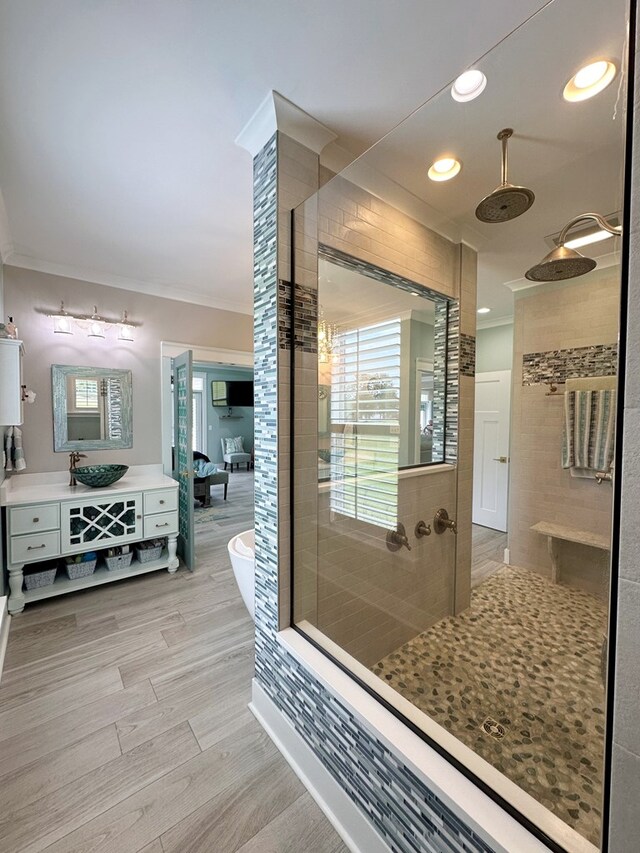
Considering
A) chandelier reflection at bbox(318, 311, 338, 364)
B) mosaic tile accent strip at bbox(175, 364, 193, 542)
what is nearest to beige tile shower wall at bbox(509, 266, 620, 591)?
chandelier reflection at bbox(318, 311, 338, 364)

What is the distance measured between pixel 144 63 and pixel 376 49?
827 mm

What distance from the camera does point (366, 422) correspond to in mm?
1912

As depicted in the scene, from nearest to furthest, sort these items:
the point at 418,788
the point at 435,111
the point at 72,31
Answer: the point at 418,788 < the point at 72,31 < the point at 435,111

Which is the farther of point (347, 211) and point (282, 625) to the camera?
point (347, 211)

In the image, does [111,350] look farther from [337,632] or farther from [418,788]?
[418,788]

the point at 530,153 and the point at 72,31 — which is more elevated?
the point at 72,31

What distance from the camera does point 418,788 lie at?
0.92 metres

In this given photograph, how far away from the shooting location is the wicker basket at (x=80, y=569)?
2661 millimetres

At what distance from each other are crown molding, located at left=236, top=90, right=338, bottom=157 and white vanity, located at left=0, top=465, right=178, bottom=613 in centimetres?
259

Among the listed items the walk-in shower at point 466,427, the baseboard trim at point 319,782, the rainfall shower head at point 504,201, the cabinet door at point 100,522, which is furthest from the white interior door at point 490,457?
the cabinet door at point 100,522

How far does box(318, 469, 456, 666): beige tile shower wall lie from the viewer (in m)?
1.67

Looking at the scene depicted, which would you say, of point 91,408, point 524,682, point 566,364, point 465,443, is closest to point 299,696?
Answer: point 524,682

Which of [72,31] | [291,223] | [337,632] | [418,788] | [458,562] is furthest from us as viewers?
[458,562]

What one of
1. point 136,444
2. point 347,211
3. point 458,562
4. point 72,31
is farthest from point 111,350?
point 458,562
